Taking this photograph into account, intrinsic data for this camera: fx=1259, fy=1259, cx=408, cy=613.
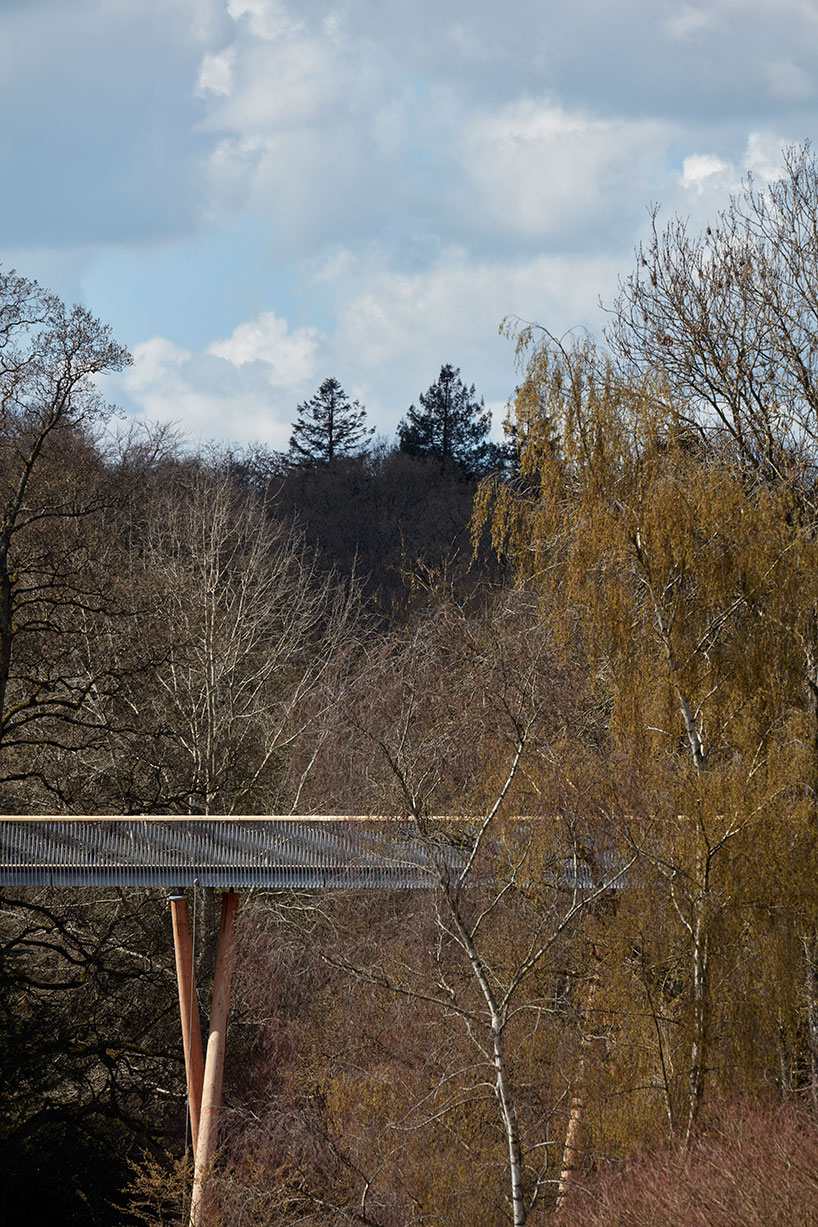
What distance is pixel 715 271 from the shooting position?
47.7ft

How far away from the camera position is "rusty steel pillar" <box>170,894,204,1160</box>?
47.4 feet

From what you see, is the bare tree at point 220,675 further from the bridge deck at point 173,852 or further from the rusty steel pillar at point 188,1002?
the rusty steel pillar at point 188,1002

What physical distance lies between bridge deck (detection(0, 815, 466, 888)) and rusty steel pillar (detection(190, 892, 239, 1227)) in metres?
0.51

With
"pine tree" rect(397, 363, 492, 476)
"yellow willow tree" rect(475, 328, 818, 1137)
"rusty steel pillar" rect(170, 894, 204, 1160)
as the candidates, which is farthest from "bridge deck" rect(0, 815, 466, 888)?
"pine tree" rect(397, 363, 492, 476)

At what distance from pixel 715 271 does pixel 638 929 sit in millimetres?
7875

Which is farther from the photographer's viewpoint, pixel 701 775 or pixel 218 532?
pixel 218 532

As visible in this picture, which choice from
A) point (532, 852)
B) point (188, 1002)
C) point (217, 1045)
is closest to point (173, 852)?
point (188, 1002)

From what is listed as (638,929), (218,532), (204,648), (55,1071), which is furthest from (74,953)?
(638,929)

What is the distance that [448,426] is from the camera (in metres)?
48.3

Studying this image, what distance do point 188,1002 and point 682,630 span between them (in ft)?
24.4

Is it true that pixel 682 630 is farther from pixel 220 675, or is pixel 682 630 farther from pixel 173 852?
pixel 220 675

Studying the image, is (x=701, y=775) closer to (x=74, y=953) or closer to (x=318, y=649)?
(x=74, y=953)

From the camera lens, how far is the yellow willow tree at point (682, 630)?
10461mm

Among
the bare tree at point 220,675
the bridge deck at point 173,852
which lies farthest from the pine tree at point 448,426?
the bridge deck at point 173,852
